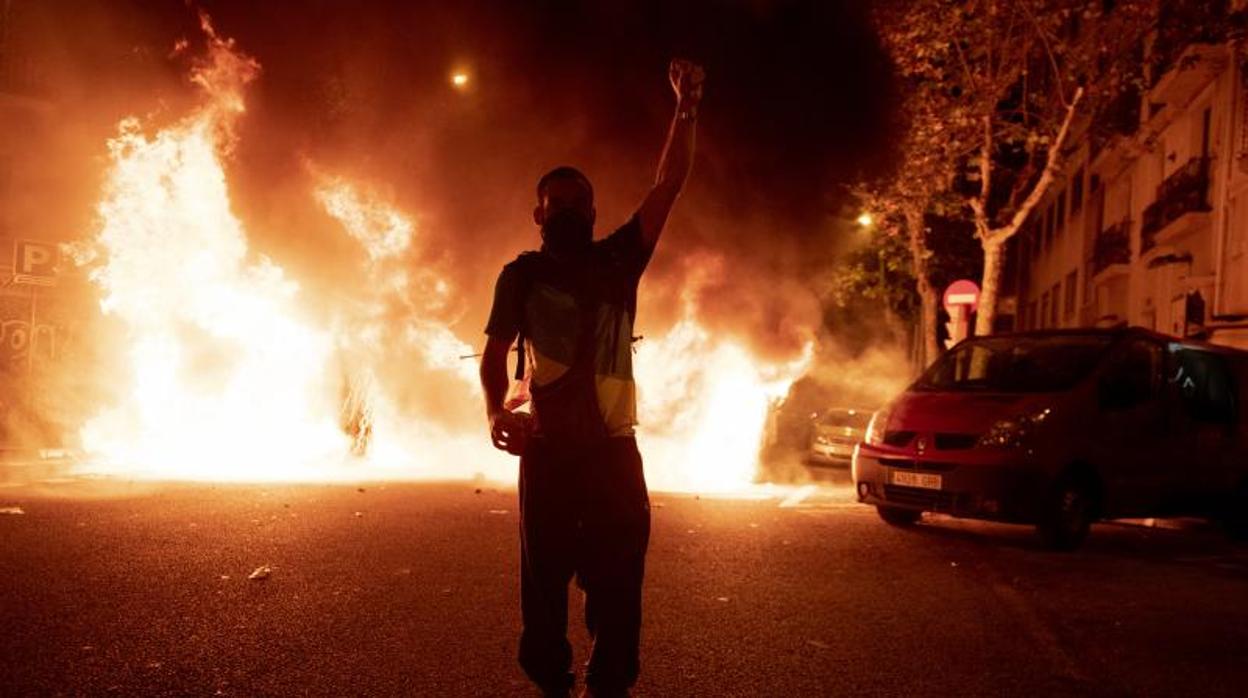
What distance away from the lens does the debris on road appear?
597 centimetres

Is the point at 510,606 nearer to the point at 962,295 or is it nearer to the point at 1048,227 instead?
the point at 962,295

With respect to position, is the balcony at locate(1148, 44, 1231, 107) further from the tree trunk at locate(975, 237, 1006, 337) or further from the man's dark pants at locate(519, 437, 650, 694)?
the man's dark pants at locate(519, 437, 650, 694)

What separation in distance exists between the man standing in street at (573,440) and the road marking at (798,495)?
25.3ft

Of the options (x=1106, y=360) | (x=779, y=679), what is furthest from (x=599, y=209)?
(x=779, y=679)

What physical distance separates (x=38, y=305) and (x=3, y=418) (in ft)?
17.2

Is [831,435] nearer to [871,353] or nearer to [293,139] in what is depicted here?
[293,139]

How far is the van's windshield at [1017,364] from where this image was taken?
890 cm

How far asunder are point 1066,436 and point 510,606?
492cm

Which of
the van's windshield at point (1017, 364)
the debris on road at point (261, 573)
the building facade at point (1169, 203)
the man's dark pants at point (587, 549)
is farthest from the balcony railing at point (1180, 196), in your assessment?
the man's dark pants at point (587, 549)

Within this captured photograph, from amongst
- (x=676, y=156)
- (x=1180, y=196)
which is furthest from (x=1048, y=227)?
(x=676, y=156)

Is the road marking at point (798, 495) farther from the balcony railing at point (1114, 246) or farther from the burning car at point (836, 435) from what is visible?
the balcony railing at point (1114, 246)

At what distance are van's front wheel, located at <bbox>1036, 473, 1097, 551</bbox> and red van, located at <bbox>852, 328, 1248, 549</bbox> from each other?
0.01 m

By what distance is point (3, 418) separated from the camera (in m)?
16.2

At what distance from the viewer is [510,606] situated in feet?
18.1
